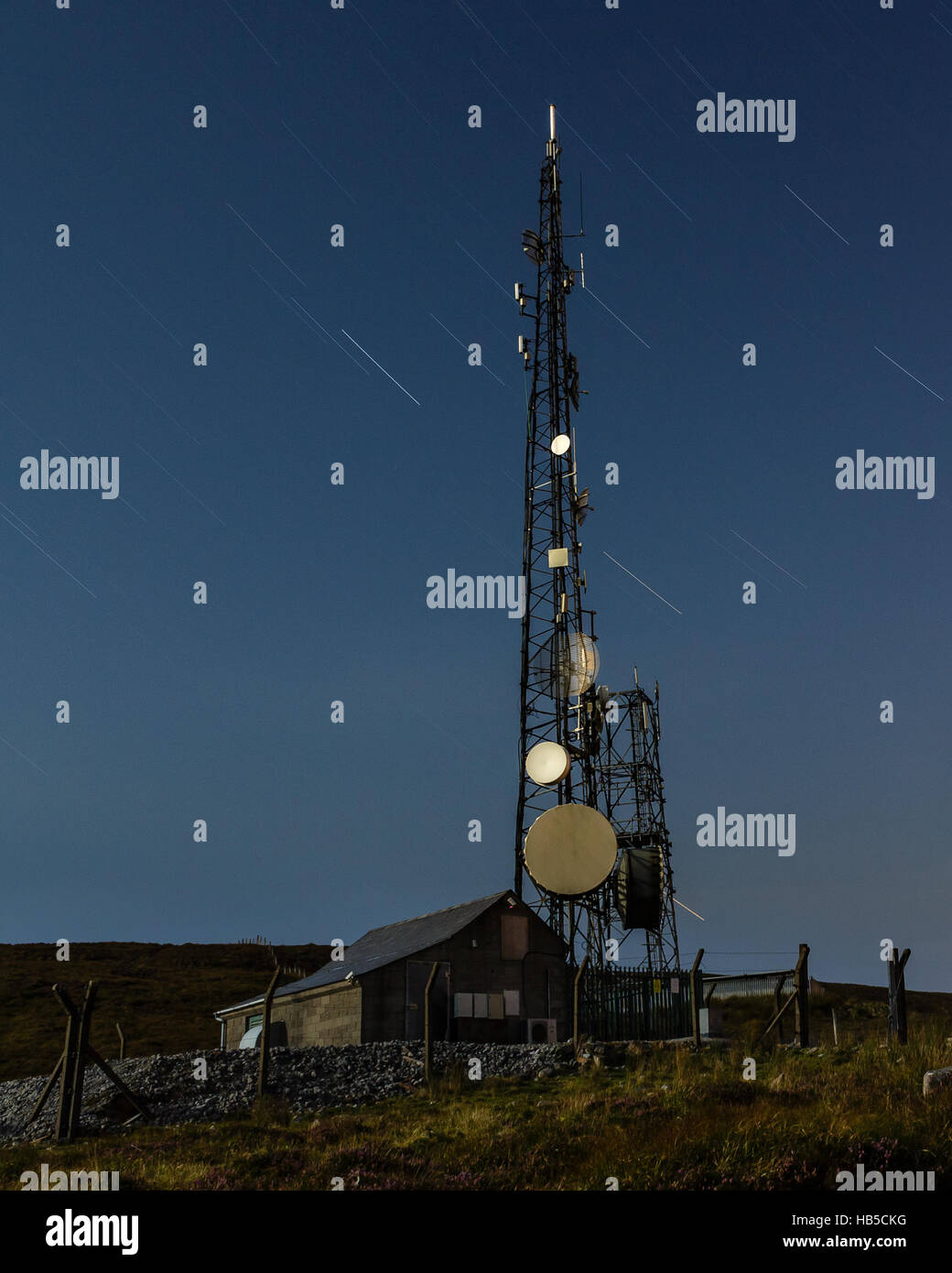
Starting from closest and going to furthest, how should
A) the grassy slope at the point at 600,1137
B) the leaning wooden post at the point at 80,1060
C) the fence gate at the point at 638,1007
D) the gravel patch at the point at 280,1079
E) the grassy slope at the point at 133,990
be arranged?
the grassy slope at the point at 600,1137 < the leaning wooden post at the point at 80,1060 < the gravel patch at the point at 280,1079 < the fence gate at the point at 638,1007 < the grassy slope at the point at 133,990

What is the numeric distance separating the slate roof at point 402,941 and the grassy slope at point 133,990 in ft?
53.8

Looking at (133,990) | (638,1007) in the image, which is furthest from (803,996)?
(133,990)

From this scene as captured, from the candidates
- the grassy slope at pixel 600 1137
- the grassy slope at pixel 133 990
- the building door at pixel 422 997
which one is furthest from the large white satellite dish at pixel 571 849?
the grassy slope at pixel 133 990

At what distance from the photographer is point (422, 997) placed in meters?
30.1

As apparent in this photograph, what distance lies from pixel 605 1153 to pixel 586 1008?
55.4ft

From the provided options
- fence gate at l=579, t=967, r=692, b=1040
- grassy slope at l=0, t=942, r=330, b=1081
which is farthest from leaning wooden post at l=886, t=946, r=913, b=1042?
grassy slope at l=0, t=942, r=330, b=1081

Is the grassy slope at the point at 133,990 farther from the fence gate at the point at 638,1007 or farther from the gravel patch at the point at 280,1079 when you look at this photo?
the fence gate at the point at 638,1007

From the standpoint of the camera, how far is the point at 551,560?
118ft

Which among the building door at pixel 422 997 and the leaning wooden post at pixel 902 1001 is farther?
the building door at pixel 422 997

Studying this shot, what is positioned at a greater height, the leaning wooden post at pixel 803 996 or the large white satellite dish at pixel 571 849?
the large white satellite dish at pixel 571 849

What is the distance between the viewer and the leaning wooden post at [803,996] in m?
22.3

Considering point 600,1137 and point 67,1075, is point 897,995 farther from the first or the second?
point 67,1075
